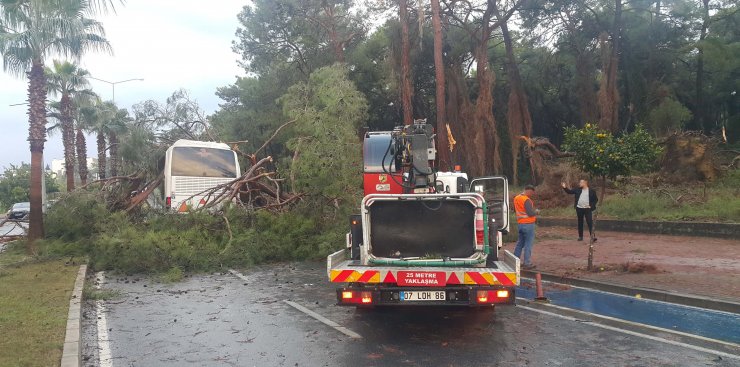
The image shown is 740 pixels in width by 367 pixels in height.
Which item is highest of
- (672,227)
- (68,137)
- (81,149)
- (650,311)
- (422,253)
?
(68,137)

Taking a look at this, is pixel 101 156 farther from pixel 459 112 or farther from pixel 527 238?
pixel 527 238

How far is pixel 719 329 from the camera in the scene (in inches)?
293

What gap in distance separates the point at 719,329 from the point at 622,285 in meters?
2.64

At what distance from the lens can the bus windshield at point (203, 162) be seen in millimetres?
18188

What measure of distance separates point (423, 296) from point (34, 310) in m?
5.74

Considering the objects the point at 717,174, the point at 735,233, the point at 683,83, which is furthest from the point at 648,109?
the point at 735,233

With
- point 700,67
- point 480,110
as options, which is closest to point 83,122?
point 480,110

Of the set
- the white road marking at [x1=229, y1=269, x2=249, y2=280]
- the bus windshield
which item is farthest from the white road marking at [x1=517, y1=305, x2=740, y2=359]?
the bus windshield

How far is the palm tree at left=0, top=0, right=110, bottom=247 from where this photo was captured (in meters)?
17.2

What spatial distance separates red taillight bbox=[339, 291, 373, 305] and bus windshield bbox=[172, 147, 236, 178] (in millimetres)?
12302

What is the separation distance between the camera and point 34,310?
28.0 feet

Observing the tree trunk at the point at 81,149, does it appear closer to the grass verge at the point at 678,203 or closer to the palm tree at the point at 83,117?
the palm tree at the point at 83,117

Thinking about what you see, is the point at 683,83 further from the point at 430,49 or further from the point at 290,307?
the point at 290,307

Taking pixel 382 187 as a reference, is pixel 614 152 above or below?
above
